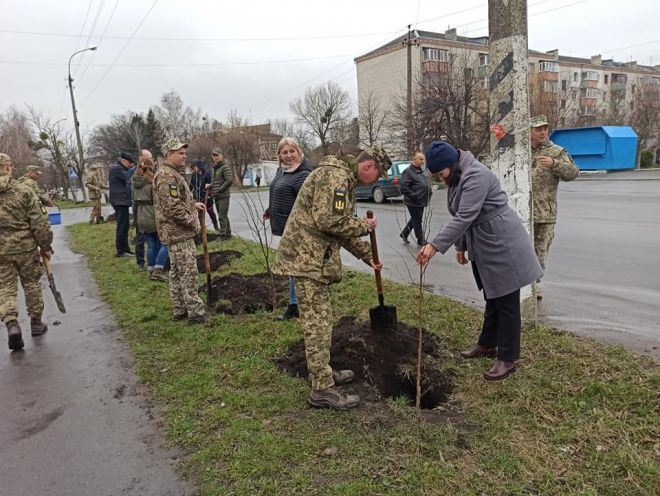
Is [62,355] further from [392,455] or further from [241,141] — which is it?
[241,141]

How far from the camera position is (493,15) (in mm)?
4230

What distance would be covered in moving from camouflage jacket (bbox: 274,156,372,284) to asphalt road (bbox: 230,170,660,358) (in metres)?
2.79

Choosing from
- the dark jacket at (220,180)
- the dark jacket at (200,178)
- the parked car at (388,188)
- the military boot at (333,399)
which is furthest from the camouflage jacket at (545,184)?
the parked car at (388,188)

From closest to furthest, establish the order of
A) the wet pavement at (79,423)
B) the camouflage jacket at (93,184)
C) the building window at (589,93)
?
the wet pavement at (79,423) < the camouflage jacket at (93,184) < the building window at (589,93)

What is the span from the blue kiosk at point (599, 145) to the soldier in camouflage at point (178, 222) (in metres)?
29.0

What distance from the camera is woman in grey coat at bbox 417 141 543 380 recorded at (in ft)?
11.2

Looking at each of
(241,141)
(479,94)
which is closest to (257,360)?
(479,94)

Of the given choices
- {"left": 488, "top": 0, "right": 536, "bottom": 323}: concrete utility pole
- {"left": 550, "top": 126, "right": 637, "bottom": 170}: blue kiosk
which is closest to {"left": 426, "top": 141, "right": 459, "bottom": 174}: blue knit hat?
{"left": 488, "top": 0, "right": 536, "bottom": 323}: concrete utility pole

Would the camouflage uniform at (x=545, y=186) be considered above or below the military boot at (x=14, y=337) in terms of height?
above

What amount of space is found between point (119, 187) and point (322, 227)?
25.9 feet

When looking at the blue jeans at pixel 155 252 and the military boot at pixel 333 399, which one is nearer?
the military boot at pixel 333 399

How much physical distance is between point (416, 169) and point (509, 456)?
7103mm

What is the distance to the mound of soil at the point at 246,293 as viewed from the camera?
5.77m

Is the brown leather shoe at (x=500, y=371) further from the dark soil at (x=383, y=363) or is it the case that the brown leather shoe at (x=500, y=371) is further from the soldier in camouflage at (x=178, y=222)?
the soldier in camouflage at (x=178, y=222)
